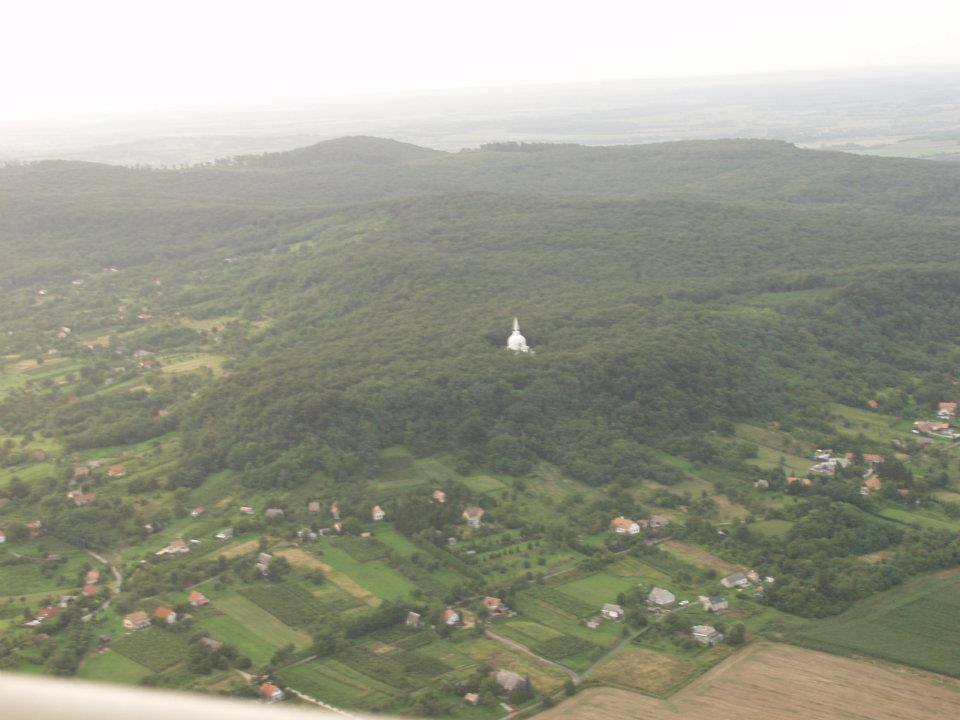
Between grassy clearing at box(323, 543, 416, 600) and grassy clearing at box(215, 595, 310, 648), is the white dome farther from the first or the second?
grassy clearing at box(215, 595, 310, 648)

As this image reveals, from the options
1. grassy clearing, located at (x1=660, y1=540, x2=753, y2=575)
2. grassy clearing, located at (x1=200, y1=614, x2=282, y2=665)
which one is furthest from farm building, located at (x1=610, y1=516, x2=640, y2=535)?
grassy clearing, located at (x1=200, y1=614, x2=282, y2=665)

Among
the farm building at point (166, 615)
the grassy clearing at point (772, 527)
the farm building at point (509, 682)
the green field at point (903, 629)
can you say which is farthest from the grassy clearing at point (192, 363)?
the green field at point (903, 629)

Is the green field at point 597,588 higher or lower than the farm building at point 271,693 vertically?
lower

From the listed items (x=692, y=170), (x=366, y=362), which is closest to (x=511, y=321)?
(x=366, y=362)

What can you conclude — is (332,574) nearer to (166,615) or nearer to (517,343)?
(166,615)

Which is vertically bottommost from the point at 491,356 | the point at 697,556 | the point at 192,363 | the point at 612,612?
the point at 697,556

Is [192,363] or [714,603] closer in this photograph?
[714,603]

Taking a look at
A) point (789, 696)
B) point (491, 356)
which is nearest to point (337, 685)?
point (789, 696)

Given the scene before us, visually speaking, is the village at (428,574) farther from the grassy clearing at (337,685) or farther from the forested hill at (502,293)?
the forested hill at (502,293)
